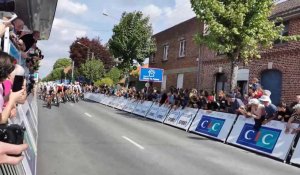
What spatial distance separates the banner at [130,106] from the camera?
28.6m

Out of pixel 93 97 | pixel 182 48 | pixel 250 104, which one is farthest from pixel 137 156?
pixel 93 97

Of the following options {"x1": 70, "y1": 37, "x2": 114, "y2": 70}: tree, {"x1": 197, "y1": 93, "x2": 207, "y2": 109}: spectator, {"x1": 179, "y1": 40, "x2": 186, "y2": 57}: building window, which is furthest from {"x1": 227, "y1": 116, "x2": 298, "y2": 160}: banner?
{"x1": 70, "y1": 37, "x2": 114, "y2": 70}: tree

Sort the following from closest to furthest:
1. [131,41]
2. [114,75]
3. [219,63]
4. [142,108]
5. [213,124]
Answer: [213,124]
[142,108]
[219,63]
[131,41]
[114,75]

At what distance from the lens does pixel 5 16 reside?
5605 mm

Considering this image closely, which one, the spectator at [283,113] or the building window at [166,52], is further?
the building window at [166,52]

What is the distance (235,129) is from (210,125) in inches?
73.5

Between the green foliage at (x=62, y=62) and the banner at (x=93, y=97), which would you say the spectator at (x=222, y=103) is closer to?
the banner at (x=93, y=97)

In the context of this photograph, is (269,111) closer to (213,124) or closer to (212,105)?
(213,124)

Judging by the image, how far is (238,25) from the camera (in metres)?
19.6

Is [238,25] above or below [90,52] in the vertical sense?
below

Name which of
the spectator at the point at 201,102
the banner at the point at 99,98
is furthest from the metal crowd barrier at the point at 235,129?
the banner at the point at 99,98

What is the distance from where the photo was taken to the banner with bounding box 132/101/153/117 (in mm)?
25289

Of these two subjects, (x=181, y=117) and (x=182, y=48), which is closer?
(x=181, y=117)

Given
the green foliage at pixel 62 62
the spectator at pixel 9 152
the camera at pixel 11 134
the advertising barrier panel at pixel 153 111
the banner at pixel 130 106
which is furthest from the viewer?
the green foliage at pixel 62 62
